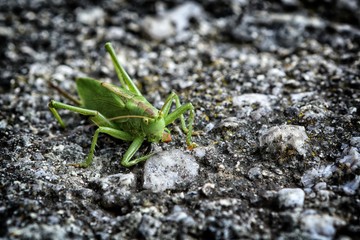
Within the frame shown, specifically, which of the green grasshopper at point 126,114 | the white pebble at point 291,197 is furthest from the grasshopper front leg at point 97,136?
the white pebble at point 291,197

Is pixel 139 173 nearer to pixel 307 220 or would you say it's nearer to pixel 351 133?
pixel 307 220

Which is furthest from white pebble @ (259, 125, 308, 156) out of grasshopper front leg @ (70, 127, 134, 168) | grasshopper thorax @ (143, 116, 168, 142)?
grasshopper front leg @ (70, 127, 134, 168)

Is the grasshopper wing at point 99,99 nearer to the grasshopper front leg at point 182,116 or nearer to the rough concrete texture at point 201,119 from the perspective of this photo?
the rough concrete texture at point 201,119

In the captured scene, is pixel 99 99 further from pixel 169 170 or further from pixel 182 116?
pixel 169 170

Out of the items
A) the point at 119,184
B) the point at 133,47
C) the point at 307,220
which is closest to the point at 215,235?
the point at 307,220

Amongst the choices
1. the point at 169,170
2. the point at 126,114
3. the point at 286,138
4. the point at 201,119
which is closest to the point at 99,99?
the point at 126,114

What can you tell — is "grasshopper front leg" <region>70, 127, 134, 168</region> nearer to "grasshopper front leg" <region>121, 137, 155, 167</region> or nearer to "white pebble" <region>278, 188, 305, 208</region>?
"grasshopper front leg" <region>121, 137, 155, 167</region>
